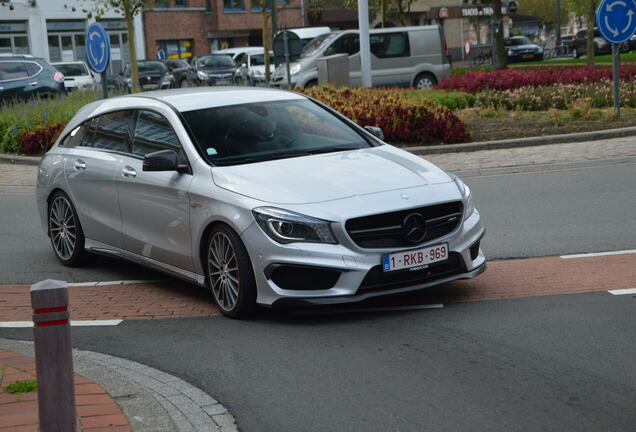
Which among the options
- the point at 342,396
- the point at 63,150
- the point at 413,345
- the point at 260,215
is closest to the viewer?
Result: the point at 342,396

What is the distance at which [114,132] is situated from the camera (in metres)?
8.66

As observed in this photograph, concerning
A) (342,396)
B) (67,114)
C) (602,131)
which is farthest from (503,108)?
(342,396)

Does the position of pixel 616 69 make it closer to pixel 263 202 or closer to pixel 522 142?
pixel 522 142

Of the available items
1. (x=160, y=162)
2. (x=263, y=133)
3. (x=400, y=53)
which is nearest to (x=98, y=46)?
(x=263, y=133)

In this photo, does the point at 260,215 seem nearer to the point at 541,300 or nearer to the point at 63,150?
the point at 541,300

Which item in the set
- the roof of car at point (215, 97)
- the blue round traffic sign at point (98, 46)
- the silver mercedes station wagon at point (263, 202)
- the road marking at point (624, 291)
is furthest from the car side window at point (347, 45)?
the road marking at point (624, 291)

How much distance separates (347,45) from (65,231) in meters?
22.5

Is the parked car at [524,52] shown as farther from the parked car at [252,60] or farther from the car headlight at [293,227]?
the car headlight at [293,227]

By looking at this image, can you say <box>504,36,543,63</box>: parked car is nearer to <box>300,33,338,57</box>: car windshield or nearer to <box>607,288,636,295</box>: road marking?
<box>300,33,338,57</box>: car windshield

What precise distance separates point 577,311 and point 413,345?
4.13 feet

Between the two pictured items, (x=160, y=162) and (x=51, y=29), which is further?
(x=51, y=29)

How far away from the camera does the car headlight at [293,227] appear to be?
650 centimetres

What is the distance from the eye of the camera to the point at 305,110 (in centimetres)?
830

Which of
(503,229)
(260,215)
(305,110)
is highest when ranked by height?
(305,110)
